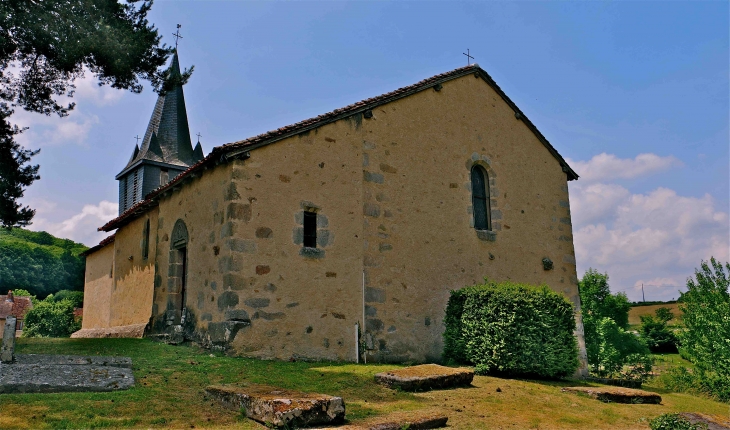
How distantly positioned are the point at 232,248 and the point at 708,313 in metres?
13.5

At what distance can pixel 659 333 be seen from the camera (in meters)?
33.5

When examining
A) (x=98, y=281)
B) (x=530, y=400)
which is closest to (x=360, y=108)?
(x=530, y=400)

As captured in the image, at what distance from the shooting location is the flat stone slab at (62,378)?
21.5 feet

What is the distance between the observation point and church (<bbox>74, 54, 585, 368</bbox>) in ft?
36.0

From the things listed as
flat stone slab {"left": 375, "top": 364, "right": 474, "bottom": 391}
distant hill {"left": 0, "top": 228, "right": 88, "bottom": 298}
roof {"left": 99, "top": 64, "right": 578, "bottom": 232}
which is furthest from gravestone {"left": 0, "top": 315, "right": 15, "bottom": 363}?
distant hill {"left": 0, "top": 228, "right": 88, "bottom": 298}

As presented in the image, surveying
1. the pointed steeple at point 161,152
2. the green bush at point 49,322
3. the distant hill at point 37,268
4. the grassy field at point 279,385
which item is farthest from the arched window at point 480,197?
the distant hill at point 37,268

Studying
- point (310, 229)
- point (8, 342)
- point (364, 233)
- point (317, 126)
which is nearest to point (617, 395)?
point (364, 233)

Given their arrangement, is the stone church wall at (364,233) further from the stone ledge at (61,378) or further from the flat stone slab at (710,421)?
the flat stone slab at (710,421)

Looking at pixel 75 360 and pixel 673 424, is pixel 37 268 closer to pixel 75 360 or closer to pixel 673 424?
pixel 75 360

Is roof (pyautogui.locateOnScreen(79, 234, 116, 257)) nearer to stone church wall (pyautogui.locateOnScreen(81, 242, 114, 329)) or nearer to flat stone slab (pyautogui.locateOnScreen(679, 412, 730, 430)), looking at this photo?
stone church wall (pyautogui.locateOnScreen(81, 242, 114, 329))

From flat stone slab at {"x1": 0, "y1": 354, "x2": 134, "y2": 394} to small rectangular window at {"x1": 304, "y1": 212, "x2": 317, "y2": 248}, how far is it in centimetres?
460

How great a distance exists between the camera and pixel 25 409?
5.71 metres

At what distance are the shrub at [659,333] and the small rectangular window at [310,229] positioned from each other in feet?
92.8

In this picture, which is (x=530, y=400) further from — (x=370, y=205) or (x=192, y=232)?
(x=192, y=232)
